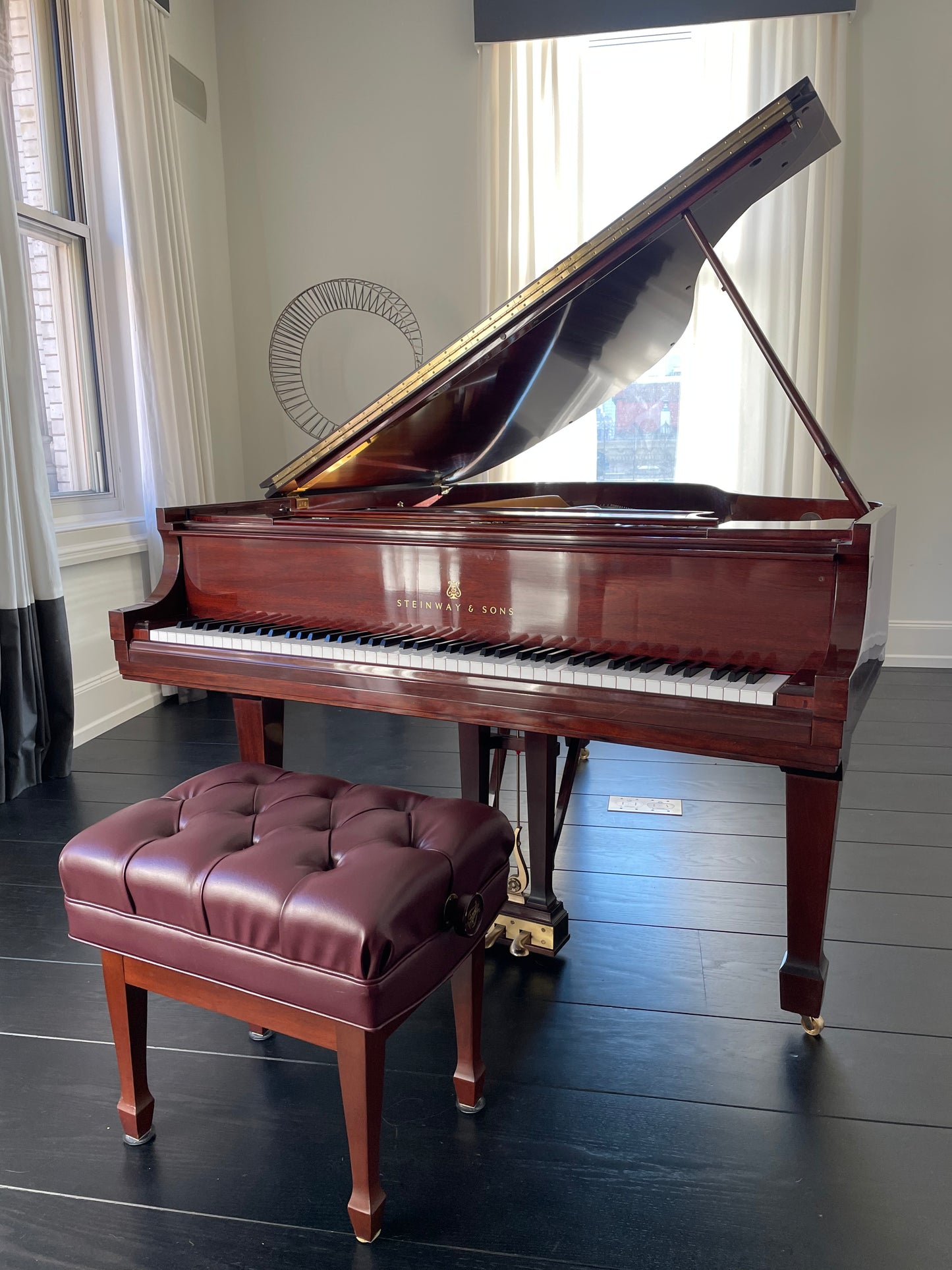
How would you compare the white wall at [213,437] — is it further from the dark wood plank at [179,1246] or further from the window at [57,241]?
the dark wood plank at [179,1246]

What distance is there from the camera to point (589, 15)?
4.12 m

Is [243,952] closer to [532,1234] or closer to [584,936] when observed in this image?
[532,1234]

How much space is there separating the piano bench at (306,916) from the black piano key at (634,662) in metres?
0.36

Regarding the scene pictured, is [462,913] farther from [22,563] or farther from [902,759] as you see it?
[902,759]

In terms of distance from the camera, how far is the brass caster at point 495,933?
1954 mm

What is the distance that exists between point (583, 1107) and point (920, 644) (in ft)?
12.0

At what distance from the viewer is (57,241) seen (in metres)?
3.56

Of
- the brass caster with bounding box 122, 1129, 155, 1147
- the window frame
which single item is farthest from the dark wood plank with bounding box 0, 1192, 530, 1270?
the window frame

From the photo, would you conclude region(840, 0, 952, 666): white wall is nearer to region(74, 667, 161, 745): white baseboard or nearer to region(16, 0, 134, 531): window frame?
region(16, 0, 134, 531): window frame

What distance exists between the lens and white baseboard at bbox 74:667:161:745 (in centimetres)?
350

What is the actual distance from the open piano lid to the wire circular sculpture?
6.91ft

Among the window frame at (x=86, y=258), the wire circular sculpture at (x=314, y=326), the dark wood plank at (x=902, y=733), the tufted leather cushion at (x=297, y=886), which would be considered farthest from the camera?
the wire circular sculpture at (x=314, y=326)

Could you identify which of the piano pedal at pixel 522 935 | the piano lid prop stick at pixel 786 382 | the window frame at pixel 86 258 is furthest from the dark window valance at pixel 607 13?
the piano pedal at pixel 522 935

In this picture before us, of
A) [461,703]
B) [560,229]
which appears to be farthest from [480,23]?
[461,703]
